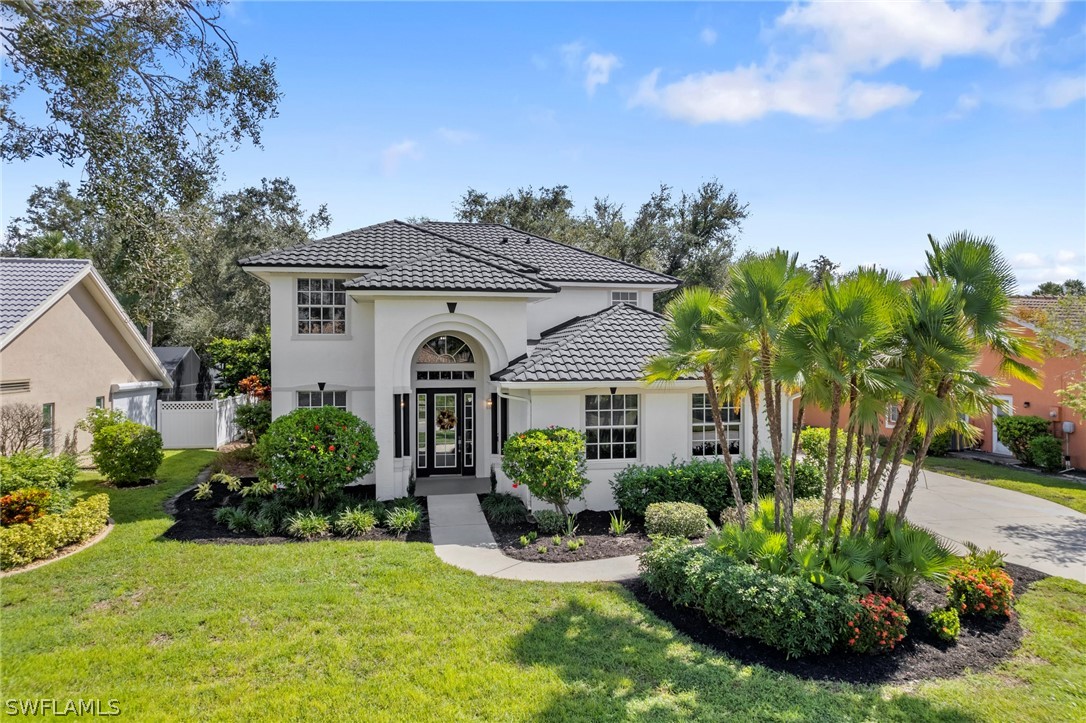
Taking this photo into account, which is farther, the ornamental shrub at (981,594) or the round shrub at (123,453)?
the round shrub at (123,453)

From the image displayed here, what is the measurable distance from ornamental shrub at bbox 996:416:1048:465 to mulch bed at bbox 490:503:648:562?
1776 cm

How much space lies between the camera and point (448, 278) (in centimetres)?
1438

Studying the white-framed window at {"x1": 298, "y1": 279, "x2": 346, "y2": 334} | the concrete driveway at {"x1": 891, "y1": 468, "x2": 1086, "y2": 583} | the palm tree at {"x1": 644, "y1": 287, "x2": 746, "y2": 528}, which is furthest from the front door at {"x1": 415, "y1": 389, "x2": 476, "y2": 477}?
the concrete driveway at {"x1": 891, "y1": 468, "x2": 1086, "y2": 583}

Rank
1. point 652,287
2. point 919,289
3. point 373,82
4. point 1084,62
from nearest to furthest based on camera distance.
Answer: point 919,289
point 1084,62
point 373,82
point 652,287

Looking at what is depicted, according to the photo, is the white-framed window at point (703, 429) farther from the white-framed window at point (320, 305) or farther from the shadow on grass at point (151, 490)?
the shadow on grass at point (151, 490)

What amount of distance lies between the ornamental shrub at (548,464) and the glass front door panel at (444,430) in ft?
15.4

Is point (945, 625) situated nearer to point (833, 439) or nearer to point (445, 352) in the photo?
point (833, 439)

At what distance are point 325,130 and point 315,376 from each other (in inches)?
262

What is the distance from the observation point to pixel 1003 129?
1198cm

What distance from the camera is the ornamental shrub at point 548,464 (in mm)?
11805

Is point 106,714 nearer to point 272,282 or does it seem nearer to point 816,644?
point 816,644

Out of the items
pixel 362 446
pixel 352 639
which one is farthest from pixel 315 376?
pixel 352 639

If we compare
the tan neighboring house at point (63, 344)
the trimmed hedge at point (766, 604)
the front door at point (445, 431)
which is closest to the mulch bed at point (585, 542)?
the trimmed hedge at point (766, 604)

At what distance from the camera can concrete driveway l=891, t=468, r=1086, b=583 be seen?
35.4 feet
